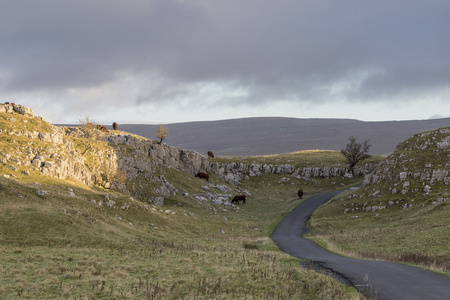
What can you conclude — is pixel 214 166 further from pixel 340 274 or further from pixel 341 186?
pixel 340 274

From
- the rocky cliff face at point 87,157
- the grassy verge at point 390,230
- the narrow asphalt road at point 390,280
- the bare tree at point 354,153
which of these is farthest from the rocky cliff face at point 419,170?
the rocky cliff face at point 87,157

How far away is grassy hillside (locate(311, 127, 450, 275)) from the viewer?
30.3 meters

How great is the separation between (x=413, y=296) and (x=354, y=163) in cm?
9321

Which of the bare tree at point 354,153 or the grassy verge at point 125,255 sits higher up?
the bare tree at point 354,153

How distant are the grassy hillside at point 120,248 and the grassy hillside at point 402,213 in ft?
31.2

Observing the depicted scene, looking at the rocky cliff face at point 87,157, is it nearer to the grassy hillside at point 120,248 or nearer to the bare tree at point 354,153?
the grassy hillside at point 120,248

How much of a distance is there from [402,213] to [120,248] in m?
41.7

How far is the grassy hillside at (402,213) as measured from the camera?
3028cm

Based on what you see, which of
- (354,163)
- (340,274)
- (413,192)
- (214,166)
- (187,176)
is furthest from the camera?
(354,163)

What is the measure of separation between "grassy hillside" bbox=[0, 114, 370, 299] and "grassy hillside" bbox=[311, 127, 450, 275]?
9.52 metres

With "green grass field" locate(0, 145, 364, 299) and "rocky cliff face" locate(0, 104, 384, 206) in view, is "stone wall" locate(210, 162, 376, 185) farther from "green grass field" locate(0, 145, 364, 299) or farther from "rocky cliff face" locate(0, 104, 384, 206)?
"green grass field" locate(0, 145, 364, 299)

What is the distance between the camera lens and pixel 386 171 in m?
64.9

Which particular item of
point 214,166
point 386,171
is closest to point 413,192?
point 386,171

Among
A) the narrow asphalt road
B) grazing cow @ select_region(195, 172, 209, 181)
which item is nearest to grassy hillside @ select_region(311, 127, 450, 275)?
the narrow asphalt road
